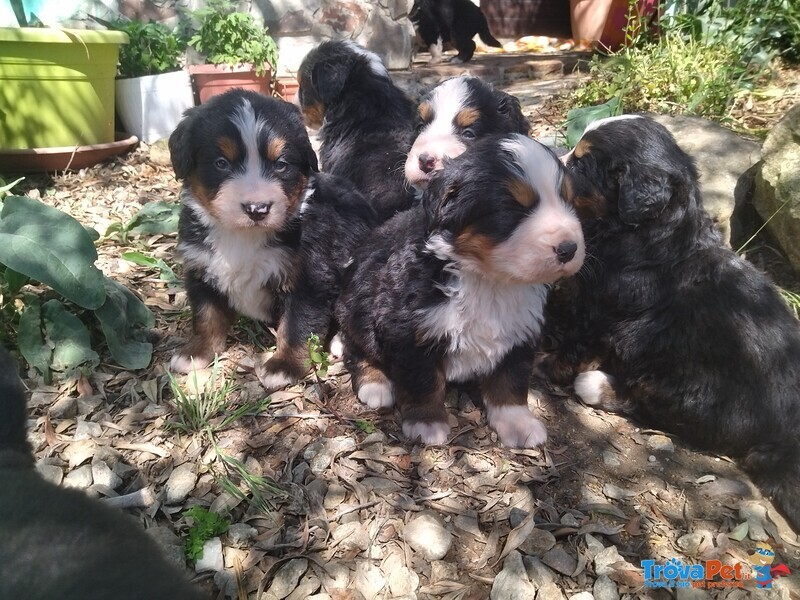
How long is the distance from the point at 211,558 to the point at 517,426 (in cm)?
164

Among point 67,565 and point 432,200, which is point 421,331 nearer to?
point 432,200

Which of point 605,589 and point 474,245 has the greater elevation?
point 474,245

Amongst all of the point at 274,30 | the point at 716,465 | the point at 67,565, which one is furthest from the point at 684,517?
the point at 274,30

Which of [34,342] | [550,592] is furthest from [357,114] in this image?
[550,592]

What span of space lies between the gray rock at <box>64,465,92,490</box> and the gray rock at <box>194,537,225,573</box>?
2.43ft

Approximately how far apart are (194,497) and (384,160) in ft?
9.34

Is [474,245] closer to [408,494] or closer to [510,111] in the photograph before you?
[408,494]

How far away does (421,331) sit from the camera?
3016 mm

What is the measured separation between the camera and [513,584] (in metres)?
2.53

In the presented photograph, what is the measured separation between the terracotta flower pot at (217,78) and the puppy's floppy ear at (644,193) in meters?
4.90

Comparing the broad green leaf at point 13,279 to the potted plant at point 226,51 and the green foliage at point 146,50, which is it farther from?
the green foliage at point 146,50

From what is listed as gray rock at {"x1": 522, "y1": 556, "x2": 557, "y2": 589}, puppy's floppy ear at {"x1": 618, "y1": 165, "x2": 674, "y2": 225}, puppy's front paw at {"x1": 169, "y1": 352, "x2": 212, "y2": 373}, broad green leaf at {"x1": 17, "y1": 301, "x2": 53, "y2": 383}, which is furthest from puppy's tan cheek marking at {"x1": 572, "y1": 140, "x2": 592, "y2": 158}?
broad green leaf at {"x1": 17, "y1": 301, "x2": 53, "y2": 383}

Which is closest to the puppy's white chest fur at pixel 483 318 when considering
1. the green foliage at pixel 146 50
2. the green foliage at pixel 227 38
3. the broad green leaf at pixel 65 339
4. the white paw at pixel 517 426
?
the white paw at pixel 517 426

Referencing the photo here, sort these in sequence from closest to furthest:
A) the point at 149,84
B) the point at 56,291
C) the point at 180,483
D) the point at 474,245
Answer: the point at 474,245, the point at 180,483, the point at 56,291, the point at 149,84
